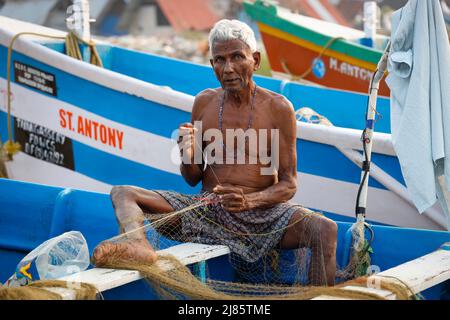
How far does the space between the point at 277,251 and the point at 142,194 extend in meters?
0.78

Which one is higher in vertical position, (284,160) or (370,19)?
(370,19)

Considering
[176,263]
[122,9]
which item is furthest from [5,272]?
[122,9]

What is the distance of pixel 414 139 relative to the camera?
14.2ft

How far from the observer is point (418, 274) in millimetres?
3916

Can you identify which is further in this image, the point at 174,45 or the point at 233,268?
the point at 174,45

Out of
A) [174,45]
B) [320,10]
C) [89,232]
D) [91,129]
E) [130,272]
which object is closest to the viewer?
[130,272]

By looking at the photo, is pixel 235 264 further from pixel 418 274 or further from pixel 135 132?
pixel 135 132

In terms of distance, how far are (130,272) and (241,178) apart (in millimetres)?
977

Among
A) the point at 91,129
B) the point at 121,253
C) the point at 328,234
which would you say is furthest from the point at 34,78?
the point at 328,234

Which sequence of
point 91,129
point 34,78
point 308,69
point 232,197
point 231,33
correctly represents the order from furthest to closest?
point 308,69
point 34,78
point 91,129
point 231,33
point 232,197

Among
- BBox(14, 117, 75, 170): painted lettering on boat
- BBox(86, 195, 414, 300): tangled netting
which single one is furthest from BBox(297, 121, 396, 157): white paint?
BBox(14, 117, 75, 170): painted lettering on boat

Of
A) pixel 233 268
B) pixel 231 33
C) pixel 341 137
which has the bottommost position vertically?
pixel 233 268

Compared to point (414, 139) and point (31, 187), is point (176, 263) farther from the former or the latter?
point (31, 187)

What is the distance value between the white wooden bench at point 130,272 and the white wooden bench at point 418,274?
0.82 meters
